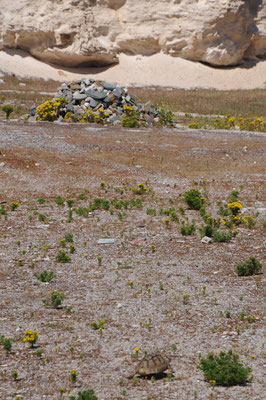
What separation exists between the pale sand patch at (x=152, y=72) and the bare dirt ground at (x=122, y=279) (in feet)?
119

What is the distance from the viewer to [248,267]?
30.3 ft

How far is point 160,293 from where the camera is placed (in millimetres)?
8602

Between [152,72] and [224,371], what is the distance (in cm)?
5227

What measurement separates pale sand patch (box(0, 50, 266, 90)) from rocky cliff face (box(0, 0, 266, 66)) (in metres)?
0.94

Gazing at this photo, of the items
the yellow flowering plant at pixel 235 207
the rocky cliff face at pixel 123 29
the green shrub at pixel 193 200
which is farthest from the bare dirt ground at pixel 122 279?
the rocky cliff face at pixel 123 29

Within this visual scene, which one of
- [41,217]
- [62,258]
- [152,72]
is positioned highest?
[152,72]

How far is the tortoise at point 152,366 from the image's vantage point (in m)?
6.05

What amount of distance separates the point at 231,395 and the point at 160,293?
295 centimetres

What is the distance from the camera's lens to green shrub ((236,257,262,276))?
364 inches

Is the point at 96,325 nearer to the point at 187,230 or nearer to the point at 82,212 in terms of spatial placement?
the point at 187,230

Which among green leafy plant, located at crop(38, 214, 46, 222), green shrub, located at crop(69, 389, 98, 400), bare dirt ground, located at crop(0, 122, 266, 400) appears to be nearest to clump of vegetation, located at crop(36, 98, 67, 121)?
bare dirt ground, located at crop(0, 122, 266, 400)

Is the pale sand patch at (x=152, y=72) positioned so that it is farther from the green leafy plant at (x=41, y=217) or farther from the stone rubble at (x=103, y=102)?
the green leafy plant at (x=41, y=217)

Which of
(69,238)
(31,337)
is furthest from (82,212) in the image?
(31,337)

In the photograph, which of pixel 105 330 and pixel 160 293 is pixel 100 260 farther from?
pixel 105 330
